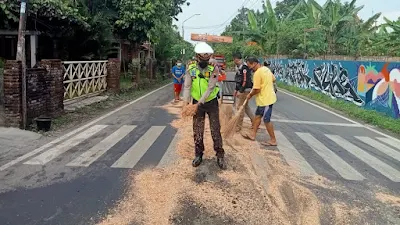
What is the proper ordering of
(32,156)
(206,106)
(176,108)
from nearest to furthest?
(206,106) < (32,156) < (176,108)

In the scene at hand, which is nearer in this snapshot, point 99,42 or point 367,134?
point 367,134

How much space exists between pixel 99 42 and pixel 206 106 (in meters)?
15.2

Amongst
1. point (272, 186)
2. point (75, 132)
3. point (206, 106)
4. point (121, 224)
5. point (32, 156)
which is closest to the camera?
point (121, 224)

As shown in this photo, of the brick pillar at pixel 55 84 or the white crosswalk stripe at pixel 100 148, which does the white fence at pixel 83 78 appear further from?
the white crosswalk stripe at pixel 100 148

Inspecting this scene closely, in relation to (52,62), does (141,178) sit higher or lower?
lower

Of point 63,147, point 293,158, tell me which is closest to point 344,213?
point 293,158

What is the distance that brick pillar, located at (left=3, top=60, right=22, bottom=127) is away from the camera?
909 cm

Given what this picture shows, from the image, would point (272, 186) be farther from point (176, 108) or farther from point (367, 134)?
point (176, 108)

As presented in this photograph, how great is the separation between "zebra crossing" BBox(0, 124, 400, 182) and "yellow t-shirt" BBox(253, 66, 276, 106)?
3.16ft

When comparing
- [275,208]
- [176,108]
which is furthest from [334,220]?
[176,108]

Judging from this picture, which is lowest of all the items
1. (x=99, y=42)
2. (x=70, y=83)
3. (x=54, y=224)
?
(x=54, y=224)

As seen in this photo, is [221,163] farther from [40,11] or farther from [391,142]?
[40,11]

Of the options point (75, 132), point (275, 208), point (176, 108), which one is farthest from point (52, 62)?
point (275, 208)

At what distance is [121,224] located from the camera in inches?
170
